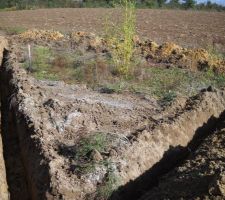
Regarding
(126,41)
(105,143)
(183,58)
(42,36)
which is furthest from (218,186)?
(42,36)

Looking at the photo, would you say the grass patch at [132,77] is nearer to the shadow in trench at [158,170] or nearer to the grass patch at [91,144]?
the shadow in trench at [158,170]

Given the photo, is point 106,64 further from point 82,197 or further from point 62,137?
point 82,197

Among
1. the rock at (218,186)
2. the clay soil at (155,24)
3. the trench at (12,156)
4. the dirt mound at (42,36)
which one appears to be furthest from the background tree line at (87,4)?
the rock at (218,186)

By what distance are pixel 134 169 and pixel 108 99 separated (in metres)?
3.31

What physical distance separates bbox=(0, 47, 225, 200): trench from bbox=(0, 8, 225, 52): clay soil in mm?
9215

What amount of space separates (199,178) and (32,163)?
3.00m

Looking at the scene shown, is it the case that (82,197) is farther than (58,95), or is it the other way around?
(58,95)

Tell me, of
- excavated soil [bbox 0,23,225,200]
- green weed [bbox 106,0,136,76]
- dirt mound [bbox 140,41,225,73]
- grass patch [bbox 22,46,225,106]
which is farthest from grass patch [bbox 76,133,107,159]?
dirt mound [bbox 140,41,225,73]

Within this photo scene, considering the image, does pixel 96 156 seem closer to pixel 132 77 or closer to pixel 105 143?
pixel 105 143

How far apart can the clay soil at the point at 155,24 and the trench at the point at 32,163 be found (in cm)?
922

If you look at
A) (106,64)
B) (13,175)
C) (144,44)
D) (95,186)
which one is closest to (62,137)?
(13,175)

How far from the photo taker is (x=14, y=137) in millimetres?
10102

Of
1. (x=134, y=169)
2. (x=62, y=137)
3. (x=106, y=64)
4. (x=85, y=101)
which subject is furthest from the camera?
(x=106, y=64)

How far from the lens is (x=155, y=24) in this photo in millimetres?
28609
